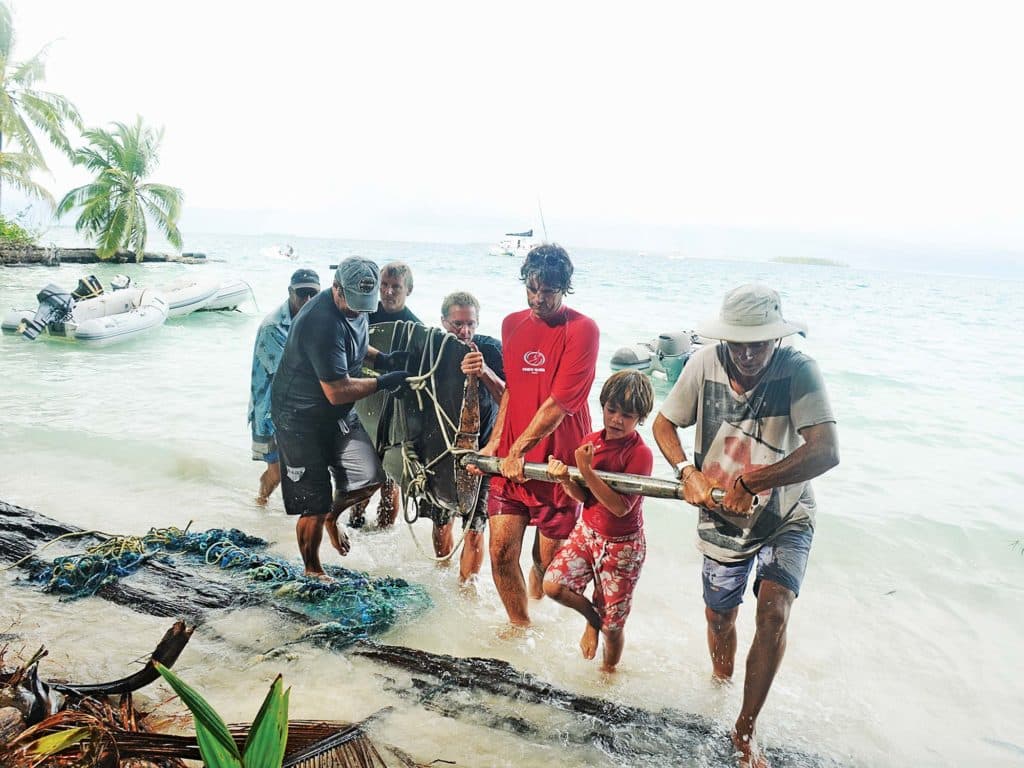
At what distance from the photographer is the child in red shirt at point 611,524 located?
134 inches

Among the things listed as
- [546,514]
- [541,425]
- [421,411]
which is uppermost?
[541,425]

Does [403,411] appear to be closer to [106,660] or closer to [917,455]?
[106,660]

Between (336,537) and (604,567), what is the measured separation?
217 cm

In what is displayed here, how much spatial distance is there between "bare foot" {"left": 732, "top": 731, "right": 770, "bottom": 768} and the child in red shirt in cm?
74

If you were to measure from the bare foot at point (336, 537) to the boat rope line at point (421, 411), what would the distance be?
62 centimetres

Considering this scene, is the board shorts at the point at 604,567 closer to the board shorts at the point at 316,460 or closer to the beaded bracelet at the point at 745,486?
the beaded bracelet at the point at 745,486

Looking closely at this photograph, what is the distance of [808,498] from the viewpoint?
10.4 feet

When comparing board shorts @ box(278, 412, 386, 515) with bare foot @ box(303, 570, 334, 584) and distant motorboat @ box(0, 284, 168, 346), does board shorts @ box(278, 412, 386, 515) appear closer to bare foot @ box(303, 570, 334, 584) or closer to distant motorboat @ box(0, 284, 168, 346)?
bare foot @ box(303, 570, 334, 584)

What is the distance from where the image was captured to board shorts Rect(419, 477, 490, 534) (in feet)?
14.6

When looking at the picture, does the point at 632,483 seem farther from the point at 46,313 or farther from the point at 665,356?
the point at 46,313

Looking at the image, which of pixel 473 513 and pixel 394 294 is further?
pixel 394 294

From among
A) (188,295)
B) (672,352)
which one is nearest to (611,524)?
(672,352)

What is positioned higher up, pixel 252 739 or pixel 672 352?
pixel 252 739

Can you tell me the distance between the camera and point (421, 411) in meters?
4.46
